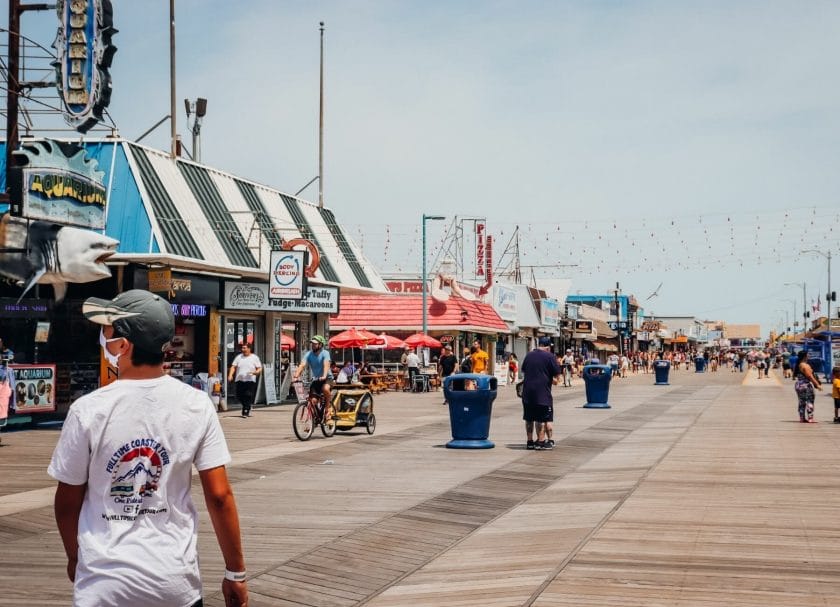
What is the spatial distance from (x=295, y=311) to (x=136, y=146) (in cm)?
809

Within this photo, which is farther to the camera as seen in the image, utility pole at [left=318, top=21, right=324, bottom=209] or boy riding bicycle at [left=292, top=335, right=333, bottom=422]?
utility pole at [left=318, top=21, right=324, bottom=209]

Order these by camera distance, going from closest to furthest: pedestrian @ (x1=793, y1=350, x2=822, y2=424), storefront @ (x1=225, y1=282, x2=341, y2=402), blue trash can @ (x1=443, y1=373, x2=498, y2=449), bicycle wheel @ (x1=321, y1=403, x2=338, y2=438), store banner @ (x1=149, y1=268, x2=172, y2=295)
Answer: blue trash can @ (x1=443, y1=373, x2=498, y2=449) → bicycle wheel @ (x1=321, y1=403, x2=338, y2=438) → pedestrian @ (x1=793, y1=350, x2=822, y2=424) → store banner @ (x1=149, y1=268, x2=172, y2=295) → storefront @ (x1=225, y1=282, x2=341, y2=402)

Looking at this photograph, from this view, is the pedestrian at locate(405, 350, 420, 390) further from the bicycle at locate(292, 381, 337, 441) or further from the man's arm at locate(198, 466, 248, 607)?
the man's arm at locate(198, 466, 248, 607)

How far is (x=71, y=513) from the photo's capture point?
3549 mm

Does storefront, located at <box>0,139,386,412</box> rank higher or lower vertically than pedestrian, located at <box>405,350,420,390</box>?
higher

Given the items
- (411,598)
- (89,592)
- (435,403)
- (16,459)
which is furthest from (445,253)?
(89,592)

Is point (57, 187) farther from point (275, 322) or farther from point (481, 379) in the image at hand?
point (275, 322)

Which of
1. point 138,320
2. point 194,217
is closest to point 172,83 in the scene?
point 194,217

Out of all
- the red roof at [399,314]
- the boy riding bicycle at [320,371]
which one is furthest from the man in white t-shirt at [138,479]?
the red roof at [399,314]

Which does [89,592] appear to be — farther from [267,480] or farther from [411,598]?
[267,480]

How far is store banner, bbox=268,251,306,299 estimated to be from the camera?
27609 millimetres

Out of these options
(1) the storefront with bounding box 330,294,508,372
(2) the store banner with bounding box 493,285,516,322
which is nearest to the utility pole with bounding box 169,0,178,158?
(1) the storefront with bounding box 330,294,508,372

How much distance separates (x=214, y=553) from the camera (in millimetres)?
8625

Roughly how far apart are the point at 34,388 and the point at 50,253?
6257 millimetres
